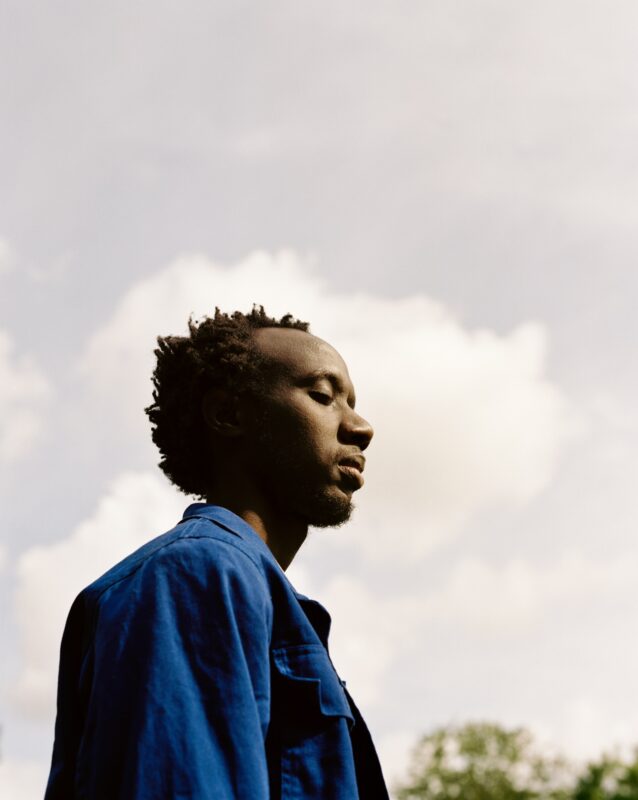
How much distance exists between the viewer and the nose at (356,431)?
3838 millimetres

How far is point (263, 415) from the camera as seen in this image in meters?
3.80

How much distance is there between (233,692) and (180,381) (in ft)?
6.00

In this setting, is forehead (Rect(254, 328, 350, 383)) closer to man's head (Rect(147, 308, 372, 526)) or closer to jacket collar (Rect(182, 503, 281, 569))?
man's head (Rect(147, 308, 372, 526))

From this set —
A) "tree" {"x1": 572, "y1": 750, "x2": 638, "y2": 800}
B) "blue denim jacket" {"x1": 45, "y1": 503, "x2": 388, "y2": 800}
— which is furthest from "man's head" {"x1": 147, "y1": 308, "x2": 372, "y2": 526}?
"tree" {"x1": 572, "y1": 750, "x2": 638, "y2": 800}

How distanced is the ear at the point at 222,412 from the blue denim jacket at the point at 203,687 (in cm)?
60

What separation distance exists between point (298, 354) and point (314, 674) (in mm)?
1420

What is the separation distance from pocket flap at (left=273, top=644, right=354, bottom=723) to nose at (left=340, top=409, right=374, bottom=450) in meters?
0.99

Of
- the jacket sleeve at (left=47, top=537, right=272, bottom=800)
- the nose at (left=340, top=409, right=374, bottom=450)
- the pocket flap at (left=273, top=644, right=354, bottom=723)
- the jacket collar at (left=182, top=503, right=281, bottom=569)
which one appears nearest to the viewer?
the jacket sleeve at (left=47, top=537, right=272, bottom=800)

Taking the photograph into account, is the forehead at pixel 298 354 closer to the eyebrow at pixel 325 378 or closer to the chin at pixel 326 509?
the eyebrow at pixel 325 378

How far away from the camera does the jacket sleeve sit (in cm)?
242

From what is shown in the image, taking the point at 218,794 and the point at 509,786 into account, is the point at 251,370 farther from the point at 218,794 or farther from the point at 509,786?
the point at 509,786

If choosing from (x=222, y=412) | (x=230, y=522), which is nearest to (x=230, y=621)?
(x=230, y=522)

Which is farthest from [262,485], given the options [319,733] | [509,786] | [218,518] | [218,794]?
[509,786]

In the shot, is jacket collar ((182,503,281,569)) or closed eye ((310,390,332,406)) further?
closed eye ((310,390,332,406))
